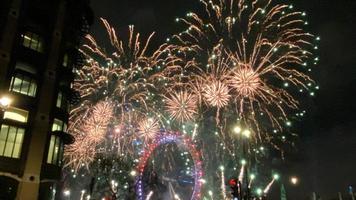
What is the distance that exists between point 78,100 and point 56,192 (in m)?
9.80

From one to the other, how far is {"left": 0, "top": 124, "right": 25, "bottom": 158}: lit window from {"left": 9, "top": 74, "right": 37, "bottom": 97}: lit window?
355cm

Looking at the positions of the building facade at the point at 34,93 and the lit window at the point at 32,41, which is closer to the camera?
the building facade at the point at 34,93

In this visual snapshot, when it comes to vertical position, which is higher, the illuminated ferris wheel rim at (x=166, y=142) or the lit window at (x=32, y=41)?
the lit window at (x=32, y=41)

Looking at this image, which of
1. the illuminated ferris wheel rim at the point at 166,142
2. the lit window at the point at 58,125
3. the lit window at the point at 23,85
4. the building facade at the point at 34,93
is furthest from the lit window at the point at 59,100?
the illuminated ferris wheel rim at the point at 166,142

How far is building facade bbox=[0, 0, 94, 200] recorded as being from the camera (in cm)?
3130

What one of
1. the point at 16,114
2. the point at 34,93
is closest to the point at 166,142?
the point at 34,93

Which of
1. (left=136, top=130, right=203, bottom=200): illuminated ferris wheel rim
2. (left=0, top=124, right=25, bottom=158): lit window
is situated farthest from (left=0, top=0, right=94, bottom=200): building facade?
(left=136, top=130, right=203, bottom=200): illuminated ferris wheel rim

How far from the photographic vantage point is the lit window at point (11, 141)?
101 feet

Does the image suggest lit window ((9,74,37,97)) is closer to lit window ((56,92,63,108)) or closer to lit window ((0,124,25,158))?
lit window ((56,92,63,108))

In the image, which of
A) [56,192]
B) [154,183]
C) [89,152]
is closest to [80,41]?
[89,152]

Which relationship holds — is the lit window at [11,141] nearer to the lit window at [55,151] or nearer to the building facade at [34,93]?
the building facade at [34,93]

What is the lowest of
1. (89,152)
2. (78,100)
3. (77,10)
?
(89,152)

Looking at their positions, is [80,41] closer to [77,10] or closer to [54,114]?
[77,10]

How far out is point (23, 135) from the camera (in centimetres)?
3253
